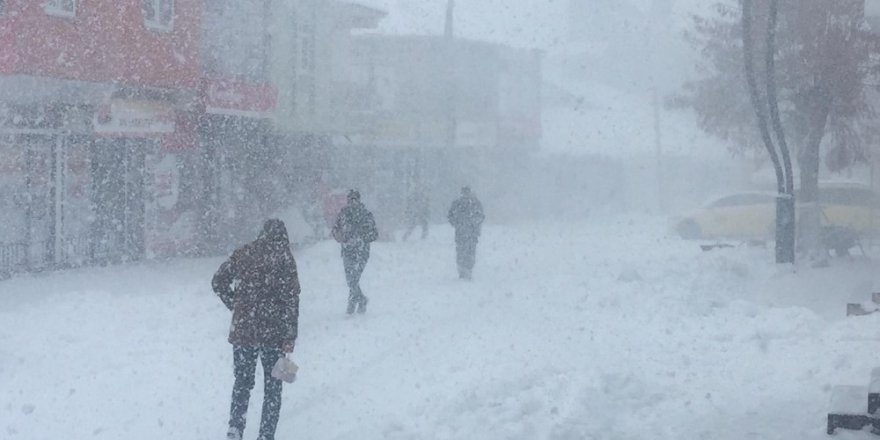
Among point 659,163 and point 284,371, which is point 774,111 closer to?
point 284,371

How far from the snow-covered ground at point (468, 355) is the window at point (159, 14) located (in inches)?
199

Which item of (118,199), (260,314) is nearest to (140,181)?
(118,199)

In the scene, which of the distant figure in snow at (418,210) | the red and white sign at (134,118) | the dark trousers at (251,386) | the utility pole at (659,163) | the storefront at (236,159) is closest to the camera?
the dark trousers at (251,386)

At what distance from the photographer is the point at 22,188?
1705cm

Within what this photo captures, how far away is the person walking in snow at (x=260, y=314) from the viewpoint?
6785 mm

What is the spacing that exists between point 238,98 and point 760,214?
16.3 m

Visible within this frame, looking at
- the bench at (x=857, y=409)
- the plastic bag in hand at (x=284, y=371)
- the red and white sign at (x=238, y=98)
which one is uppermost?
the red and white sign at (x=238, y=98)

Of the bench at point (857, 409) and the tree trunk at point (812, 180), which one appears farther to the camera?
the tree trunk at point (812, 180)

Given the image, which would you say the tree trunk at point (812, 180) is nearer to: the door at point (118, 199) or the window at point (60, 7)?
the door at point (118, 199)

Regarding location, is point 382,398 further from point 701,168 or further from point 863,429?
point 701,168

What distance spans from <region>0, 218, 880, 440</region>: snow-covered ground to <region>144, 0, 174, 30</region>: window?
16.6 ft

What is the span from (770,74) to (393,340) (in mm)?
10186

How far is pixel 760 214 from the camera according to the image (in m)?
28.4

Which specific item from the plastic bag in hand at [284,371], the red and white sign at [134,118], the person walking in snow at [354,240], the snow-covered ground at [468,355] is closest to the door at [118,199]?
the red and white sign at [134,118]
